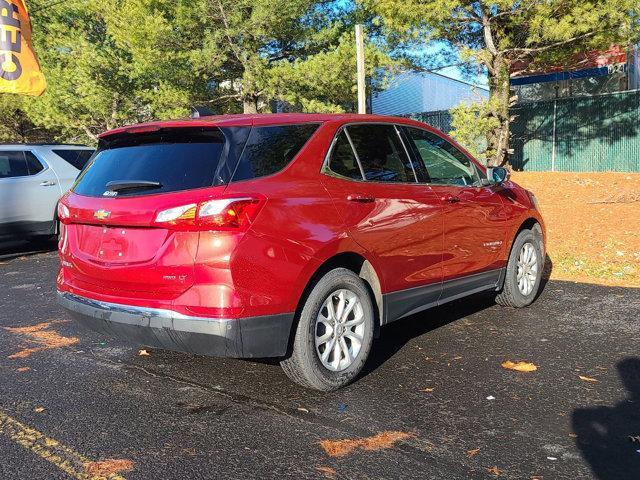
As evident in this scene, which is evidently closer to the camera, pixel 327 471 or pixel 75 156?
pixel 327 471

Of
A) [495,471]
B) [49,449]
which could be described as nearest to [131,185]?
[49,449]

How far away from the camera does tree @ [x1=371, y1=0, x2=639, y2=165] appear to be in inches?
486

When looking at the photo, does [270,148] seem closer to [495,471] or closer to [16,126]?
[495,471]

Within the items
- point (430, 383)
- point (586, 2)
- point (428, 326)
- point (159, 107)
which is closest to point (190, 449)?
point (430, 383)

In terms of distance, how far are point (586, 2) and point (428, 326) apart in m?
9.78

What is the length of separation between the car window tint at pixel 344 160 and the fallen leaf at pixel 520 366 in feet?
5.68

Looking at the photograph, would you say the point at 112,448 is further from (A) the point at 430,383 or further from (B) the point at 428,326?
(B) the point at 428,326

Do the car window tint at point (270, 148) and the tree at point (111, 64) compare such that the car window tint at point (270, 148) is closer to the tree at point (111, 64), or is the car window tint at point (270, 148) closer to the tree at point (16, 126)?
the tree at point (111, 64)

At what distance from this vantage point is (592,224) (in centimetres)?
1018

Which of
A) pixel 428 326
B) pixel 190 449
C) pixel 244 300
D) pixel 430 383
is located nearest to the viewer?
pixel 190 449

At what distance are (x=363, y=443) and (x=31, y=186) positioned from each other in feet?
27.5

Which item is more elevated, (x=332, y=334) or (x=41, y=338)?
(x=332, y=334)

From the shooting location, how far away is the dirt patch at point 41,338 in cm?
498

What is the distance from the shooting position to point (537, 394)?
3.91 meters
